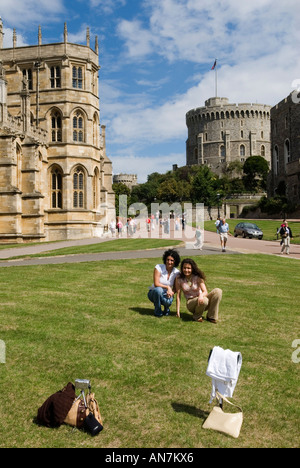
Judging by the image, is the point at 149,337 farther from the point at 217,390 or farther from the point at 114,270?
the point at 114,270

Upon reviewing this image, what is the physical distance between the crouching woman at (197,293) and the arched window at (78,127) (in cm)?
2990

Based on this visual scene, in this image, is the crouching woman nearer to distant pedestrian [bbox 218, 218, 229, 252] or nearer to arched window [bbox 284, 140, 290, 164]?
distant pedestrian [bbox 218, 218, 229, 252]

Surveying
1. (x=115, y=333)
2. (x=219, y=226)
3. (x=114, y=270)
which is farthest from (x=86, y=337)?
(x=219, y=226)

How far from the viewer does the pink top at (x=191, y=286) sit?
822 cm

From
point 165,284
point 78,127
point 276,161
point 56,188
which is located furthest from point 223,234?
point 276,161

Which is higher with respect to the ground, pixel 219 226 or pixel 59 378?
pixel 219 226

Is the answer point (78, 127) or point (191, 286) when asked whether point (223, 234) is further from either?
point (78, 127)

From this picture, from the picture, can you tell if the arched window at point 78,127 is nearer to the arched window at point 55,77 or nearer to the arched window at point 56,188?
the arched window at point 55,77

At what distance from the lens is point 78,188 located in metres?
36.3

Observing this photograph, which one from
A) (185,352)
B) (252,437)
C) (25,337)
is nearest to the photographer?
(252,437)

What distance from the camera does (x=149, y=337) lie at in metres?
7.08

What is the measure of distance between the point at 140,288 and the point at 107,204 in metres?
31.8

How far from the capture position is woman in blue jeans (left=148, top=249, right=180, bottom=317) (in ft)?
27.1

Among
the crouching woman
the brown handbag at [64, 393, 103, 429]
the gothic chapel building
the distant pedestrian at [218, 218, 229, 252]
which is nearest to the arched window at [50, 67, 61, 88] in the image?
the gothic chapel building
